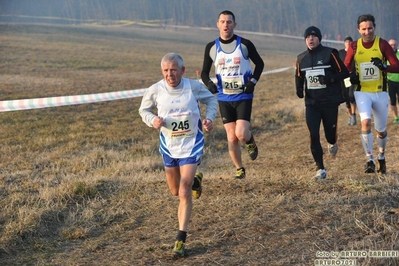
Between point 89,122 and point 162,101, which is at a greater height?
point 162,101

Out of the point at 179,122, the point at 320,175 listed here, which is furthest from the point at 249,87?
the point at 179,122

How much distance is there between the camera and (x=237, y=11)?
130 m

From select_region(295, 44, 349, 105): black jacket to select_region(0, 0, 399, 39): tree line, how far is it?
110404mm

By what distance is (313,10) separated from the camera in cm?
12669

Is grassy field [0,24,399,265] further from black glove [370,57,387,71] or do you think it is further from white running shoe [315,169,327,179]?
black glove [370,57,387,71]

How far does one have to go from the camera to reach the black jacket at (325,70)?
7.59m

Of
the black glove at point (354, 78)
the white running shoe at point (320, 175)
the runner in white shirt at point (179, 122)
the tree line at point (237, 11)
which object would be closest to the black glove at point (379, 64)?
the black glove at point (354, 78)

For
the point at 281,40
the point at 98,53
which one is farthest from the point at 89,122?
the point at 281,40

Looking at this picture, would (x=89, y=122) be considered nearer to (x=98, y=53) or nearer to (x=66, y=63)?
(x=66, y=63)

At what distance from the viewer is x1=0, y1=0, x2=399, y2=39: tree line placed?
392ft

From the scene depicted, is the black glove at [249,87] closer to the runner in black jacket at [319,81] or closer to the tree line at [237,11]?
the runner in black jacket at [319,81]

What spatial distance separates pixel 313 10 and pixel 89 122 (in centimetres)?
11716

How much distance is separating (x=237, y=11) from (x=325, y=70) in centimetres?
12561

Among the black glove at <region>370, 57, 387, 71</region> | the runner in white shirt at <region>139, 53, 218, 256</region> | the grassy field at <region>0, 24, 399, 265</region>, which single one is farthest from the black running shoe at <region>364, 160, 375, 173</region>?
the runner in white shirt at <region>139, 53, 218, 256</region>
